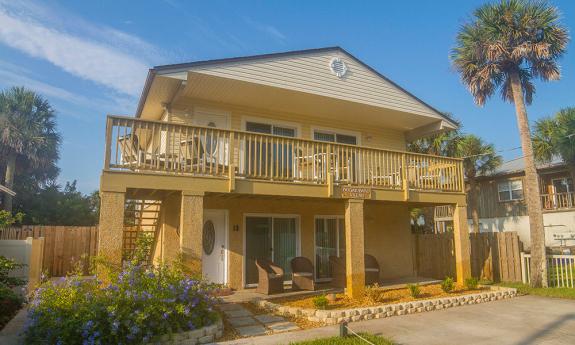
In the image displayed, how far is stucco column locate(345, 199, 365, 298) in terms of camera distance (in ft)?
32.9

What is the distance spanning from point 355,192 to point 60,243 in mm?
12700

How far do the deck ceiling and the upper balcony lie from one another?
5.17 ft

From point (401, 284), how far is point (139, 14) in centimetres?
1074

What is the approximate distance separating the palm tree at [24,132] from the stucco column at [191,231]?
23409mm

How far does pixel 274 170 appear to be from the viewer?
11969 mm

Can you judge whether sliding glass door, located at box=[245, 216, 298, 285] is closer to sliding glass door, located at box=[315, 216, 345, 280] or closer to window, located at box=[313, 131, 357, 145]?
sliding glass door, located at box=[315, 216, 345, 280]

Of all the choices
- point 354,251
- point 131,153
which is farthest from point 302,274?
point 131,153

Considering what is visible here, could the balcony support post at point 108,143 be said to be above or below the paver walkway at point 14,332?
above

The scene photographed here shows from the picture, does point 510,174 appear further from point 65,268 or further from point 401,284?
point 65,268

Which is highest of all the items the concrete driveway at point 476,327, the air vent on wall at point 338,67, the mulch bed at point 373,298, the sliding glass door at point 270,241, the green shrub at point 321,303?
the air vent on wall at point 338,67

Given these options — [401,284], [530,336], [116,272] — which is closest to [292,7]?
[401,284]

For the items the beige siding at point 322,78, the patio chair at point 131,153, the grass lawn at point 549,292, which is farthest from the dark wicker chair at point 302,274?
the grass lawn at point 549,292

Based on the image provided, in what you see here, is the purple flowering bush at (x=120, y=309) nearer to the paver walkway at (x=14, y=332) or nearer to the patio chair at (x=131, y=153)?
the paver walkway at (x=14, y=332)

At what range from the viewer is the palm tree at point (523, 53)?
13242mm
